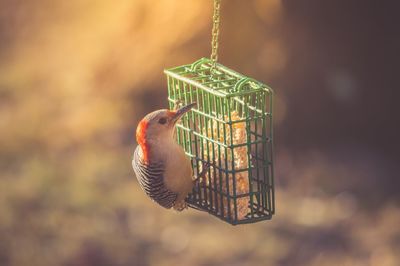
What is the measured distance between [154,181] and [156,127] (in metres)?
0.34

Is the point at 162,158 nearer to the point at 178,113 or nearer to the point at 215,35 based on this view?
the point at 178,113

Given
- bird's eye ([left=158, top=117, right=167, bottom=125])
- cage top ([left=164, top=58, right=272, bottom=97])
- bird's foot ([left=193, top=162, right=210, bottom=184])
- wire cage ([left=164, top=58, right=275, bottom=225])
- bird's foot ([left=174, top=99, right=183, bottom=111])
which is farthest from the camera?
bird's foot ([left=174, top=99, right=183, bottom=111])

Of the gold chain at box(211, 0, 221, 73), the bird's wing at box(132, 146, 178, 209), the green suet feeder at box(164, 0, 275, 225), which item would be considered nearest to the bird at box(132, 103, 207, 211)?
the bird's wing at box(132, 146, 178, 209)

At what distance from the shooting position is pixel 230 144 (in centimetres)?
534

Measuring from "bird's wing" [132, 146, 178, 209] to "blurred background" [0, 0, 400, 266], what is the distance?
4106 millimetres

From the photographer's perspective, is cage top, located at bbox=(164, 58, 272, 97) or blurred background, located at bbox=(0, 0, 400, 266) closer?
cage top, located at bbox=(164, 58, 272, 97)

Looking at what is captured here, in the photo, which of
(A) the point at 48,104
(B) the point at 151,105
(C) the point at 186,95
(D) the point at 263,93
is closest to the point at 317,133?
(B) the point at 151,105

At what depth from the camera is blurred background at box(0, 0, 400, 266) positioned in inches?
392

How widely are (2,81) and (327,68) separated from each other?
4009 mm

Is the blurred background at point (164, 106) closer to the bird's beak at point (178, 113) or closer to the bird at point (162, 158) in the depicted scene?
the bird at point (162, 158)

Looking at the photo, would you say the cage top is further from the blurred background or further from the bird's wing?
the blurred background

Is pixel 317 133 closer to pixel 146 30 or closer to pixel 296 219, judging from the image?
pixel 296 219

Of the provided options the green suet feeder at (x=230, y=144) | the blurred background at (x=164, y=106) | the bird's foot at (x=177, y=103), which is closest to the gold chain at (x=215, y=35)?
the green suet feeder at (x=230, y=144)

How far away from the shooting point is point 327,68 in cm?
1041
